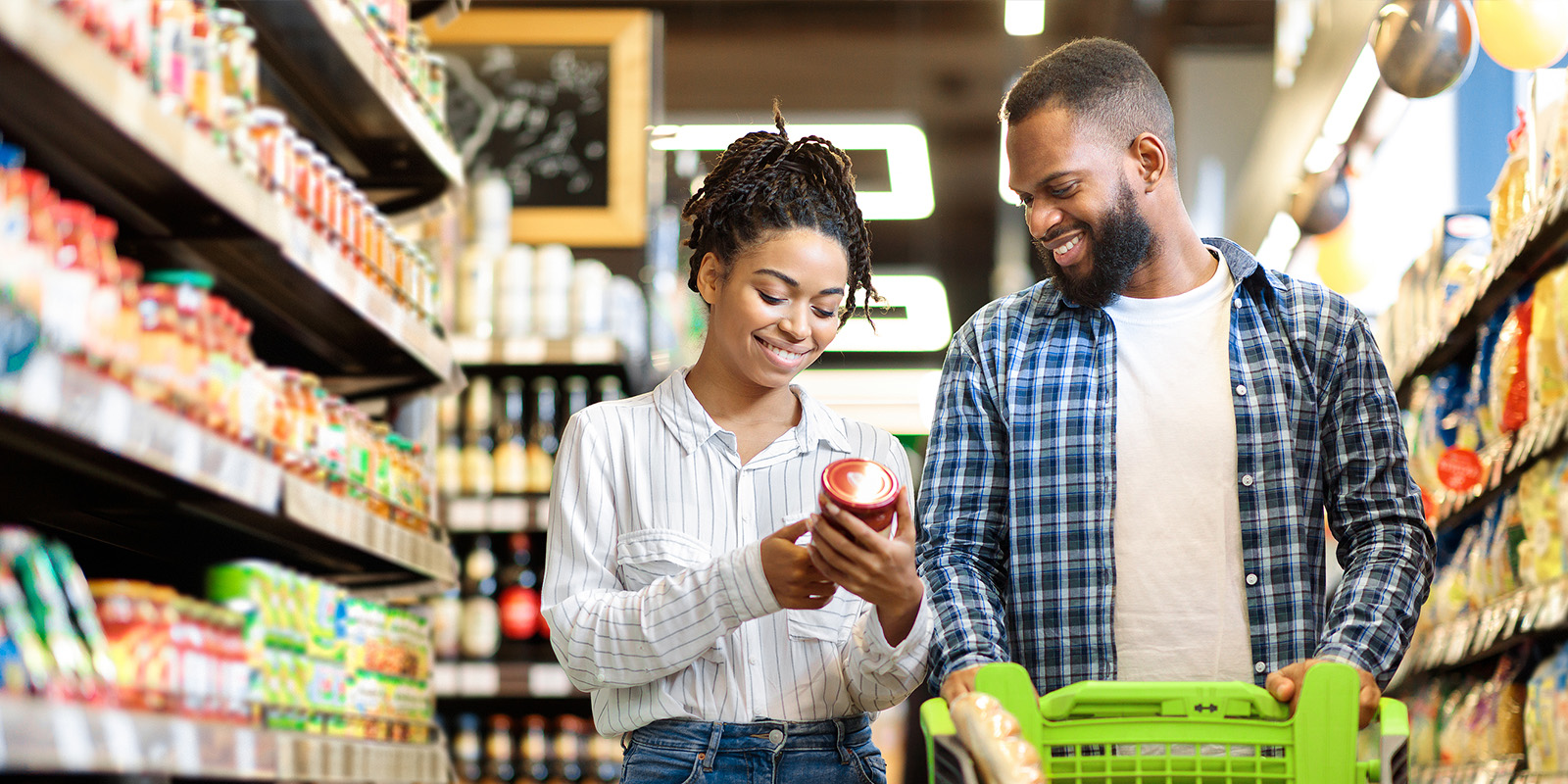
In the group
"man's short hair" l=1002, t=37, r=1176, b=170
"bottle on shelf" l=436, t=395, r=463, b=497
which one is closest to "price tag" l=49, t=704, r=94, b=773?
"man's short hair" l=1002, t=37, r=1176, b=170

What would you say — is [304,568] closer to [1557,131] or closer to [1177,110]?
[1557,131]

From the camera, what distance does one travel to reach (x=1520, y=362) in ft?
10.5

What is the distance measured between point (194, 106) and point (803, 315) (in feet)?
3.38

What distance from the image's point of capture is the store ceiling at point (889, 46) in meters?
6.52

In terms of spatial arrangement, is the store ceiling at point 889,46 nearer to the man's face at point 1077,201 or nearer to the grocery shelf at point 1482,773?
the grocery shelf at point 1482,773

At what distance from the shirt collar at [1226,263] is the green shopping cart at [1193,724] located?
0.69m

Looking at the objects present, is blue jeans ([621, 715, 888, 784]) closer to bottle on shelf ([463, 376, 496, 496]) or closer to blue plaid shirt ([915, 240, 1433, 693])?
blue plaid shirt ([915, 240, 1433, 693])

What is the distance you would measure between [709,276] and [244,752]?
1.01 meters

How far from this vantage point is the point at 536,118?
620 centimetres

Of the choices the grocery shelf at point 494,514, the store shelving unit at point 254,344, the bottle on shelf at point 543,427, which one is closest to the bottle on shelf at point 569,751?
the grocery shelf at point 494,514

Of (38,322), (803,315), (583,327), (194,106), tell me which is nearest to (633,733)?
(803,315)

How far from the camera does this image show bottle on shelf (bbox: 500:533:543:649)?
17.4 feet

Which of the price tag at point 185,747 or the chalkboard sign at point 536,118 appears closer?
the price tag at point 185,747

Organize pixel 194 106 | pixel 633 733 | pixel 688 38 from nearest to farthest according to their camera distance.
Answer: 1. pixel 633 733
2. pixel 194 106
3. pixel 688 38
